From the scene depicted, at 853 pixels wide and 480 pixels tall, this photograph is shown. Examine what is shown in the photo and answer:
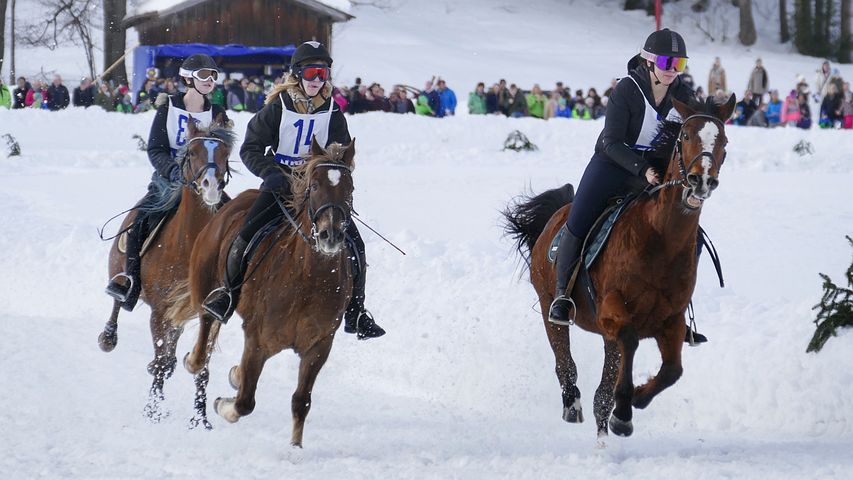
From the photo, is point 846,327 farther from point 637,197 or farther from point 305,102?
point 305,102

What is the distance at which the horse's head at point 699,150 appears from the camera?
6.80 metres

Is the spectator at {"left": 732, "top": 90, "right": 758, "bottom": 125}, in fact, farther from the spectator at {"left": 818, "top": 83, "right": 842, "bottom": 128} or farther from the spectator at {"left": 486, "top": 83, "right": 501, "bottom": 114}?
the spectator at {"left": 486, "top": 83, "right": 501, "bottom": 114}

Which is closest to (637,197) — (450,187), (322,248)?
(322,248)

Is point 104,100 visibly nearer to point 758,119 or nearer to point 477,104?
point 477,104

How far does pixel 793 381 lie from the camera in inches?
340

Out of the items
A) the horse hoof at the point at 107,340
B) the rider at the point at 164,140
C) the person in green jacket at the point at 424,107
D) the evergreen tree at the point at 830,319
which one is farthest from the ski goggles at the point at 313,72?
the person in green jacket at the point at 424,107

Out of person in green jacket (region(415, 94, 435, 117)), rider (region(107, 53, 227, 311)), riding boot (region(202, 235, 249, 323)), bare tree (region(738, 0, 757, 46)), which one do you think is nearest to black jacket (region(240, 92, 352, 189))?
riding boot (region(202, 235, 249, 323))

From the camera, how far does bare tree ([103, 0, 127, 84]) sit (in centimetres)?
3794

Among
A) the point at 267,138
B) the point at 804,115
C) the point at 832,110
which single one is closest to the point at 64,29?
the point at 804,115

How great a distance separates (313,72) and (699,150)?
9.56 feet

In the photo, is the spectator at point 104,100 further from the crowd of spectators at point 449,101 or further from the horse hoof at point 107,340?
the horse hoof at point 107,340

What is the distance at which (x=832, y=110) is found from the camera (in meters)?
29.2

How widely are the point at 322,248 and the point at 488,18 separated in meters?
55.8

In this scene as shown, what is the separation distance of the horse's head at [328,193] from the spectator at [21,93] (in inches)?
990
